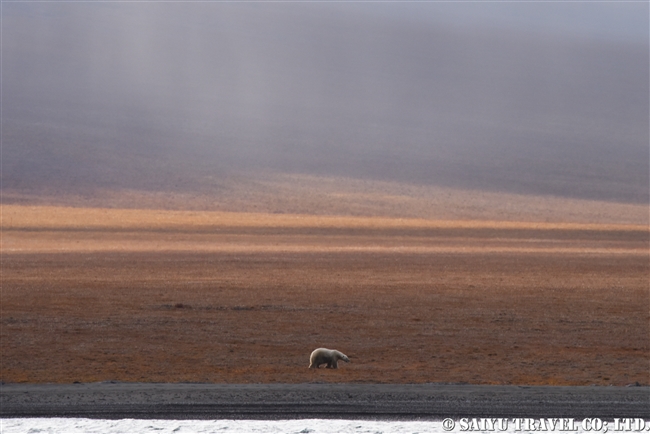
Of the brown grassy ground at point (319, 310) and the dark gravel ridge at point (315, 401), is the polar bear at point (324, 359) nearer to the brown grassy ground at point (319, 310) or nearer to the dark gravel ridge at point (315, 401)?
the brown grassy ground at point (319, 310)

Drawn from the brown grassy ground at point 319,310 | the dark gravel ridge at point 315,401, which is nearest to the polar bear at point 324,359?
the brown grassy ground at point 319,310

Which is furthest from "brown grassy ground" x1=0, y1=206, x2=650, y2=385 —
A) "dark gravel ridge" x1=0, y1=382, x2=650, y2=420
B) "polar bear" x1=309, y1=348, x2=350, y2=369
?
"dark gravel ridge" x1=0, y1=382, x2=650, y2=420

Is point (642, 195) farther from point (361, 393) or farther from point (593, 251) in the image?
point (361, 393)

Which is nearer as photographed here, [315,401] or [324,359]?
[315,401]

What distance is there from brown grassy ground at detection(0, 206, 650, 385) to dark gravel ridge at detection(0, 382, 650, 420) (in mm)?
849

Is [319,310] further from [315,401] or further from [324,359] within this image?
[315,401]

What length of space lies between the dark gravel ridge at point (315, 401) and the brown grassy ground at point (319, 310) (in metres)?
0.85

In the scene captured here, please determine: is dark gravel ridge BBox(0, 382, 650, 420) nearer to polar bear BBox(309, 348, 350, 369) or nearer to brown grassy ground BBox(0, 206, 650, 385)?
brown grassy ground BBox(0, 206, 650, 385)

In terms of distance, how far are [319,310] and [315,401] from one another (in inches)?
277

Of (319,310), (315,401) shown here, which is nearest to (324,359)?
(315,401)

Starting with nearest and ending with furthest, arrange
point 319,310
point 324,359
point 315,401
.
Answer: point 315,401, point 324,359, point 319,310

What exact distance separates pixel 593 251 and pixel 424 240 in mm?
6385

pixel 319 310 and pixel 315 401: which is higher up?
pixel 319 310

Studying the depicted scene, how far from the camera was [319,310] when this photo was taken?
14.0 metres
